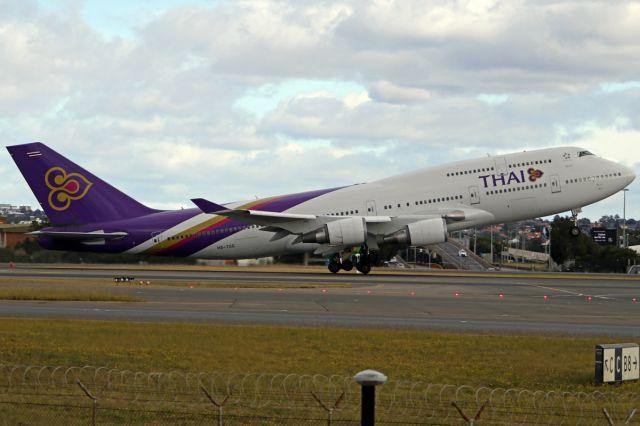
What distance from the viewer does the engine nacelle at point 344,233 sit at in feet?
188

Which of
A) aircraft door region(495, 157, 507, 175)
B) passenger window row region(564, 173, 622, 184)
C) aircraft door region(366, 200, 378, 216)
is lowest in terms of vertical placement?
aircraft door region(366, 200, 378, 216)

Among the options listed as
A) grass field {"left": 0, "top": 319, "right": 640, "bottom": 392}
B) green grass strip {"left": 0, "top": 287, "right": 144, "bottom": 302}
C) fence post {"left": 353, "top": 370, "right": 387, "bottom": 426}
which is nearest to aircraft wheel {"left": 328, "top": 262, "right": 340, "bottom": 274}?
green grass strip {"left": 0, "top": 287, "right": 144, "bottom": 302}

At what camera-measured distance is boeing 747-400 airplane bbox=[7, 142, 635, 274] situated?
192 ft

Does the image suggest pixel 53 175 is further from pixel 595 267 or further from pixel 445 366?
pixel 595 267

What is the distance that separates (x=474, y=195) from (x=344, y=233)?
815 centimetres

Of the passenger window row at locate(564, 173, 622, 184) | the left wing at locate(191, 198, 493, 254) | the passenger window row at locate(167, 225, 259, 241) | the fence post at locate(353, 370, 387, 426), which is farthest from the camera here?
the passenger window row at locate(167, 225, 259, 241)

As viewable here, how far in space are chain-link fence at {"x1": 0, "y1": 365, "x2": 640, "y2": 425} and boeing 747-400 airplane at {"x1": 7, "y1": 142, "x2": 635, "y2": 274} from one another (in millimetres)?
37677

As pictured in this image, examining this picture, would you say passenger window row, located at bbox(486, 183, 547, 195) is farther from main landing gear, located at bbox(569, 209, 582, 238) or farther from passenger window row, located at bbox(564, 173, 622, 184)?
main landing gear, located at bbox(569, 209, 582, 238)

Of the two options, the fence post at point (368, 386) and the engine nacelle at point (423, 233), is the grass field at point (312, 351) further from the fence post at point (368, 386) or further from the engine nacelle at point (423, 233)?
the engine nacelle at point (423, 233)

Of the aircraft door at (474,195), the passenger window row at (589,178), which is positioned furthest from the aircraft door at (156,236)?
the passenger window row at (589,178)

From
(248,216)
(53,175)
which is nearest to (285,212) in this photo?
(248,216)

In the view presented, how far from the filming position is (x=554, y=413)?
1714cm

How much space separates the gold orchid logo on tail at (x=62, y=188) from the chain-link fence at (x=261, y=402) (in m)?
40.3

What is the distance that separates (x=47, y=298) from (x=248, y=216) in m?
20.0
